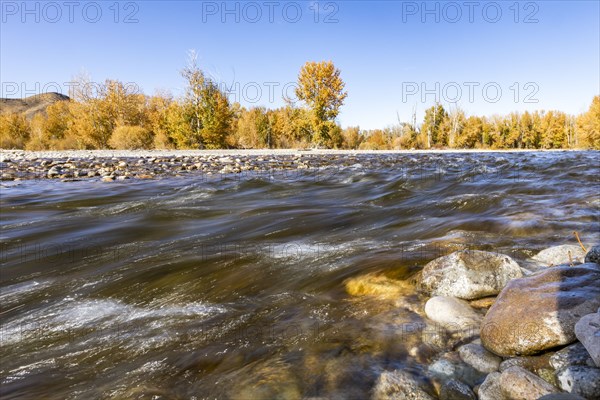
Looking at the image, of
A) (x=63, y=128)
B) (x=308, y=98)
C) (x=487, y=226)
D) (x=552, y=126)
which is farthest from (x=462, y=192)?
(x=552, y=126)

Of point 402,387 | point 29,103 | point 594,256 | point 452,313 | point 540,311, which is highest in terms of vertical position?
point 29,103

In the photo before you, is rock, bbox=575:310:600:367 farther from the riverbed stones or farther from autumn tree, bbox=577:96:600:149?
autumn tree, bbox=577:96:600:149

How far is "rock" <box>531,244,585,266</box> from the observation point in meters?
2.64

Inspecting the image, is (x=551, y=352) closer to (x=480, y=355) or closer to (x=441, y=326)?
(x=480, y=355)

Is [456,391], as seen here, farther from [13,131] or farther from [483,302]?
[13,131]

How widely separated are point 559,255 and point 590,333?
163 centimetres

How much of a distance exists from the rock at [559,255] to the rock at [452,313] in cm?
110

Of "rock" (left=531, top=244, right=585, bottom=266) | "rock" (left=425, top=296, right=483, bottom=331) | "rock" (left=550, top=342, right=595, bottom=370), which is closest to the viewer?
"rock" (left=550, top=342, right=595, bottom=370)

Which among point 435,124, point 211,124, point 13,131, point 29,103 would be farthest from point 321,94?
point 29,103

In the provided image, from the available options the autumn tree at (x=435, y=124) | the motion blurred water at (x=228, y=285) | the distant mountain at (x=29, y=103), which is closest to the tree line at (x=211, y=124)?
the autumn tree at (x=435, y=124)

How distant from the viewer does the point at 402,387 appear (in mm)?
1475

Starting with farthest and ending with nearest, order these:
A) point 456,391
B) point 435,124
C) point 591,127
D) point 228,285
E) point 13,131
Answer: point 435,124 < point 591,127 < point 13,131 < point 228,285 < point 456,391

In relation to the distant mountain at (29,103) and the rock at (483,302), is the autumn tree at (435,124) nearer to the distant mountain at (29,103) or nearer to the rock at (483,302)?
the rock at (483,302)

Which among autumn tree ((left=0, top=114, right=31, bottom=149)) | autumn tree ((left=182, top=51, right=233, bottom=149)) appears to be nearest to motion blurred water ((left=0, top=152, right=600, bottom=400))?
autumn tree ((left=182, top=51, right=233, bottom=149))
